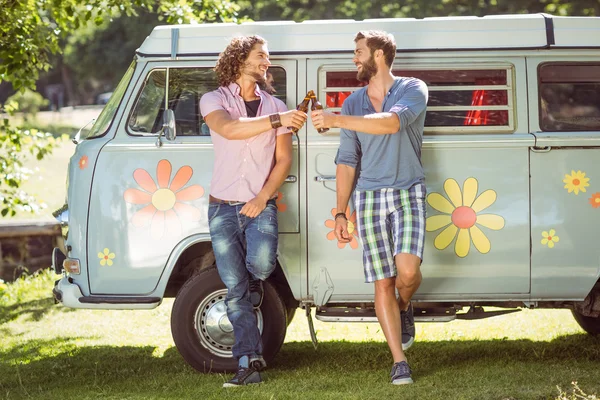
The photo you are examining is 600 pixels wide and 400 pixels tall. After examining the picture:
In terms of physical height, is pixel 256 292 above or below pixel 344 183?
below

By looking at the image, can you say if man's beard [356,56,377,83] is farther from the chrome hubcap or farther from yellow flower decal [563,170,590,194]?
the chrome hubcap

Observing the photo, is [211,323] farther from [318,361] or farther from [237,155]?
[237,155]

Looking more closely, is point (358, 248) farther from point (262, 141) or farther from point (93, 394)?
point (93, 394)

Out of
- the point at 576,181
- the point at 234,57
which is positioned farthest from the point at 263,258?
the point at 576,181

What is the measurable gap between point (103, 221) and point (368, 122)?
211 cm

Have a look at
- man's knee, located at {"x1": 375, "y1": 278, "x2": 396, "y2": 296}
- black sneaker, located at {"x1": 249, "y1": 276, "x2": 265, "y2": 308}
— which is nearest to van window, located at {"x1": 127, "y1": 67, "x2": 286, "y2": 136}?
black sneaker, located at {"x1": 249, "y1": 276, "x2": 265, "y2": 308}

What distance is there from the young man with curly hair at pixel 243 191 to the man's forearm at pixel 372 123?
634 millimetres

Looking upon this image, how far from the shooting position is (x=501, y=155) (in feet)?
21.1

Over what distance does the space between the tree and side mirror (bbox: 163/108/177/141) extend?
3811mm

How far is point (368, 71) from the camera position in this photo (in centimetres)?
604

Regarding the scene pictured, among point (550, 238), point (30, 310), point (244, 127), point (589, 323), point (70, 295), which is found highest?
point (244, 127)

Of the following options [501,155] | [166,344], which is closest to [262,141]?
[501,155]

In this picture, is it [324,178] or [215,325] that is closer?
[324,178]

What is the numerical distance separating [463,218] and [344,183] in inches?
36.0
